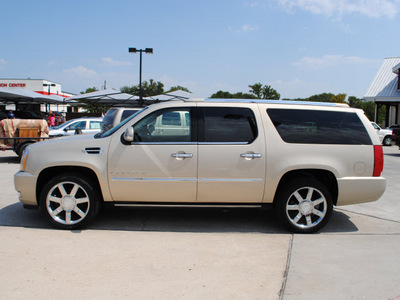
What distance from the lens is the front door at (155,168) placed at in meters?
5.14

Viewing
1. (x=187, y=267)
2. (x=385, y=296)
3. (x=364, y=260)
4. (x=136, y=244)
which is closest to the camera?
(x=385, y=296)

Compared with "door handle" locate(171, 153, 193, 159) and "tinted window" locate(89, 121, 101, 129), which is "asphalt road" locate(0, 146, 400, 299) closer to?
"door handle" locate(171, 153, 193, 159)

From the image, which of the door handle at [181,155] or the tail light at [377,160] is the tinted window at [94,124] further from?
the tail light at [377,160]

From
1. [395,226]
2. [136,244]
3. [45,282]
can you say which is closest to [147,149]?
[136,244]

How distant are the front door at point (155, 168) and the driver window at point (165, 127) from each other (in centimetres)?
1

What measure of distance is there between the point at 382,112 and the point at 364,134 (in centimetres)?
4570

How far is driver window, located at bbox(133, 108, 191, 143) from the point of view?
5230 mm

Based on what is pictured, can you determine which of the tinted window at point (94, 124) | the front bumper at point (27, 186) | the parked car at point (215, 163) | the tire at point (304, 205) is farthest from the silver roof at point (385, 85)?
the front bumper at point (27, 186)

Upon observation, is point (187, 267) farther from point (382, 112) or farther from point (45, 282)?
point (382, 112)

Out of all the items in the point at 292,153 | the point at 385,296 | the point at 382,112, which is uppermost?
the point at 382,112

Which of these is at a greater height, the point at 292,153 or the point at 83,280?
the point at 292,153

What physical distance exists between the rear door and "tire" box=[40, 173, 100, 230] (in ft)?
4.73

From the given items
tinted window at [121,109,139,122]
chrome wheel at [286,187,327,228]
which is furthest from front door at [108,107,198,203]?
tinted window at [121,109,139,122]

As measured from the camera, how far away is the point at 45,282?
366 cm
